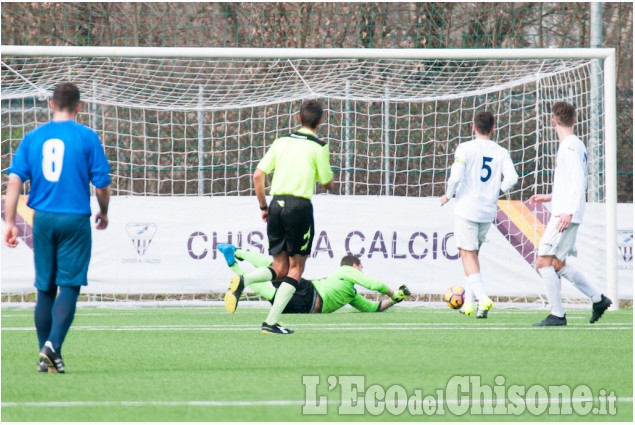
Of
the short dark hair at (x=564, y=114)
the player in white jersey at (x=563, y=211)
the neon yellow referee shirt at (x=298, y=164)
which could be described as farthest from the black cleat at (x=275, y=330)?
the short dark hair at (x=564, y=114)

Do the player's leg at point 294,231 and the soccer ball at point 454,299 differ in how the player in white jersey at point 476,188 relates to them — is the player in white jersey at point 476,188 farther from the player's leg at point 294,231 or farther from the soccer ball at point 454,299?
the player's leg at point 294,231

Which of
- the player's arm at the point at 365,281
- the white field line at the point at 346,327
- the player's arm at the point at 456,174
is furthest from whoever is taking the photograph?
the player's arm at the point at 365,281

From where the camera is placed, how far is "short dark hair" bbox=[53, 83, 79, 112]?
6.38 m

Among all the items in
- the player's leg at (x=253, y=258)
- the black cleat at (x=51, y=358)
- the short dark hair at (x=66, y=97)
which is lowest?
the black cleat at (x=51, y=358)

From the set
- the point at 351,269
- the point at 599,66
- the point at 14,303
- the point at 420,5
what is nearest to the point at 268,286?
the point at 351,269

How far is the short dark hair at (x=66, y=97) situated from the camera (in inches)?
251

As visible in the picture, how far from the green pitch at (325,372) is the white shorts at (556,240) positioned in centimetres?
63

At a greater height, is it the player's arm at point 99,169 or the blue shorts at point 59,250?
the player's arm at point 99,169

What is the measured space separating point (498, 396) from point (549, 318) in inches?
165

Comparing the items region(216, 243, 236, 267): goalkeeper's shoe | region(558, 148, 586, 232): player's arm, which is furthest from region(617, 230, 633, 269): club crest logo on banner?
region(216, 243, 236, 267): goalkeeper's shoe

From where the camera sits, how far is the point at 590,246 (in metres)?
12.3

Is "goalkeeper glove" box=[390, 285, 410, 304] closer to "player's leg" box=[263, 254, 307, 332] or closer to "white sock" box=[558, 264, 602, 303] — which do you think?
"white sock" box=[558, 264, 602, 303]

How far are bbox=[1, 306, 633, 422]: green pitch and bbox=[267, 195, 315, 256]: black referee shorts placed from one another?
67cm

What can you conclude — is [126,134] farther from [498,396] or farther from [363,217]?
[498,396]
